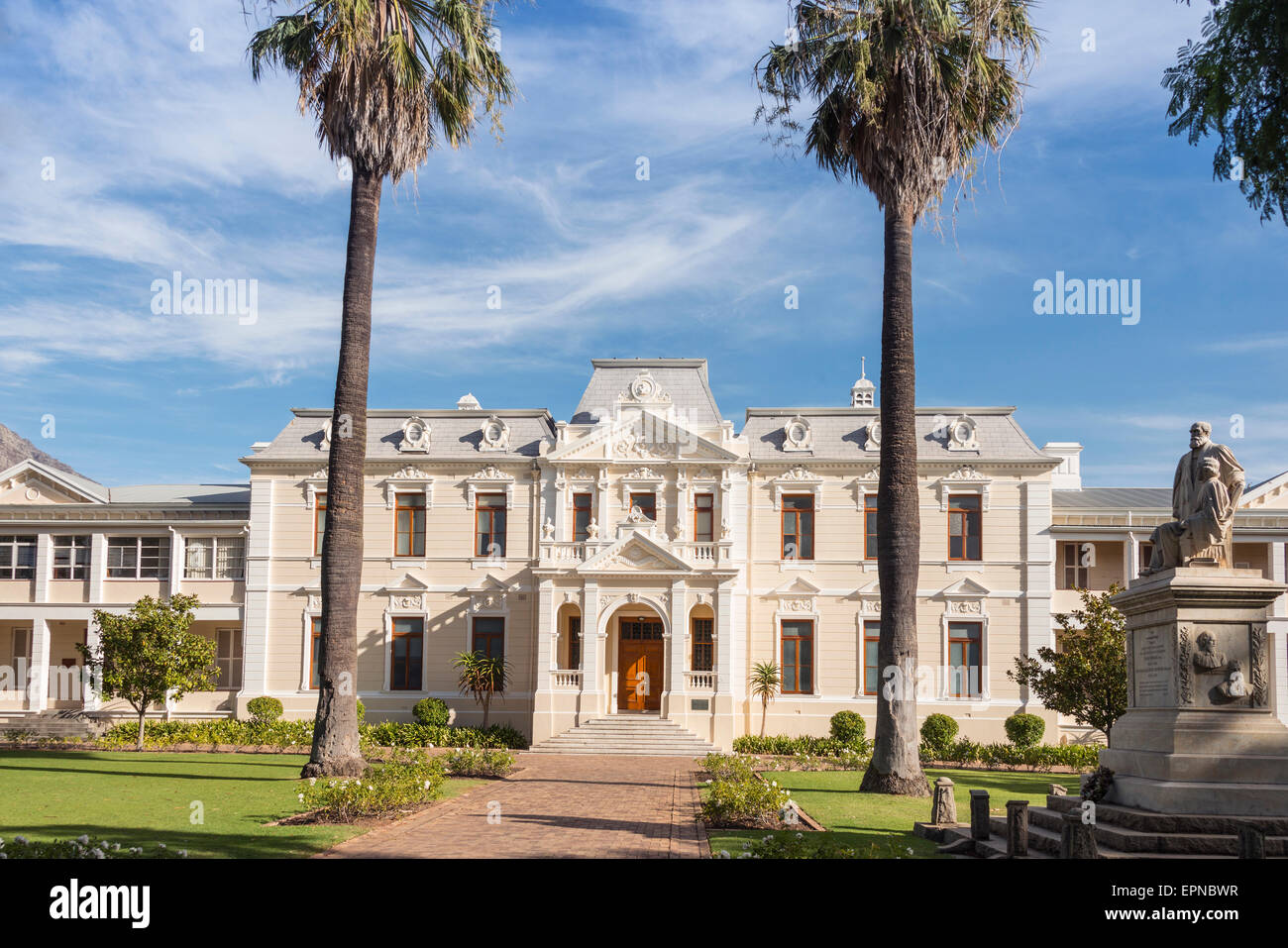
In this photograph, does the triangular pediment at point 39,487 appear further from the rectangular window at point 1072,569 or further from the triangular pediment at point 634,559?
the rectangular window at point 1072,569

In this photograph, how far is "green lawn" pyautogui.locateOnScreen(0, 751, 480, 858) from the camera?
511 inches

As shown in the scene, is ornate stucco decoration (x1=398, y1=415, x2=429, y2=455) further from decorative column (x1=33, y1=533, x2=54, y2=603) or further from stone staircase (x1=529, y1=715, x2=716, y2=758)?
decorative column (x1=33, y1=533, x2=54, y2=603)

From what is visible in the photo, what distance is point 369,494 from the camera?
35062mm

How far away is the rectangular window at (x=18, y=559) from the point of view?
37.0 meters

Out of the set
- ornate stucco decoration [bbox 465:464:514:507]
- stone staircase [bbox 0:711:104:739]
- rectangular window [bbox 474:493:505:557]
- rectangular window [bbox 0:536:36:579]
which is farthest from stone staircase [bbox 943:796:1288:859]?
rectangular window [bbox 0:536:36:579]

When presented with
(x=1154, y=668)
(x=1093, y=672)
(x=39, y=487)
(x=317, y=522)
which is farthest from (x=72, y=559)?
(x=1154, y=668)

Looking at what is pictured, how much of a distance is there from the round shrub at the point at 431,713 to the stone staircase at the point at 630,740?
11.6 ft

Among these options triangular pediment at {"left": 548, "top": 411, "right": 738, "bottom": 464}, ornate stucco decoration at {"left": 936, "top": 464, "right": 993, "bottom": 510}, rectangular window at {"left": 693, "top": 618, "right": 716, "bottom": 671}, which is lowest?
rectangular window at {"left": 693, "top": 618, "right": 716, "bottom": 671}

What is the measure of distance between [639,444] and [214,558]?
47.6 ft

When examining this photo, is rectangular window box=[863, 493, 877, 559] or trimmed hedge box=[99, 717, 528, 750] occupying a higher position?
rectangular window box=[863, 493, 877, 559]

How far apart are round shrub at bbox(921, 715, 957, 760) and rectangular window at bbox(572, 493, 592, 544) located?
1147 centimetres

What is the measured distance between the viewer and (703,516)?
34.0 metres

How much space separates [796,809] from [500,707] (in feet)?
58.6
